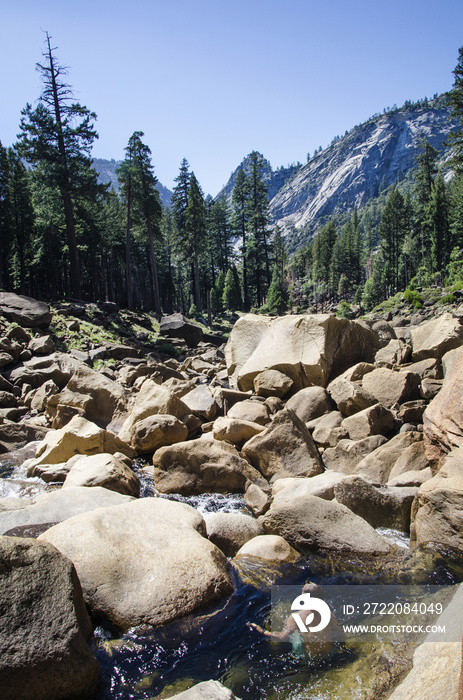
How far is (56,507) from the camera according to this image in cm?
589

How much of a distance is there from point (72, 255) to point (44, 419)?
57.5ft

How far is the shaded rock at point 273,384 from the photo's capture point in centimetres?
1139

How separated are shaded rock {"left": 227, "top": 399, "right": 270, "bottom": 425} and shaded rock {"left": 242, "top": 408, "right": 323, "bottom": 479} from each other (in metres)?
1.46

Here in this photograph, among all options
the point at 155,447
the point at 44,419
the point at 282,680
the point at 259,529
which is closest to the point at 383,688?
the point at 282,680

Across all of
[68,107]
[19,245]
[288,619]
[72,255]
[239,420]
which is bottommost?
[288,619]

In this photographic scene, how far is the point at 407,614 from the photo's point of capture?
411 centimetres

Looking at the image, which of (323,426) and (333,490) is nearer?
(333,490)

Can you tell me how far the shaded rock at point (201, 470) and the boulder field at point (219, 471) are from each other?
27mm

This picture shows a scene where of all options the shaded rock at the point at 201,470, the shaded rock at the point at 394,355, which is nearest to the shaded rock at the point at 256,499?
the shaded rock at the point at 201,470

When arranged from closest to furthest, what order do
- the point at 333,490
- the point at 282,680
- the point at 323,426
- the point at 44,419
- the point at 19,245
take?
the point at 282,680, the point at 333,490, the point at 323,426, the point at 44,419, the point at 19,245

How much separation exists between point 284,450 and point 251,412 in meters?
2.11

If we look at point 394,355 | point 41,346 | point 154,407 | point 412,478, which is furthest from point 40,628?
point 41,346

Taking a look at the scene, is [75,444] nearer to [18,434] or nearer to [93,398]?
[93,398]

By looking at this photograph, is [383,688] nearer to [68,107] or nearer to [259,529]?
[259,529]
